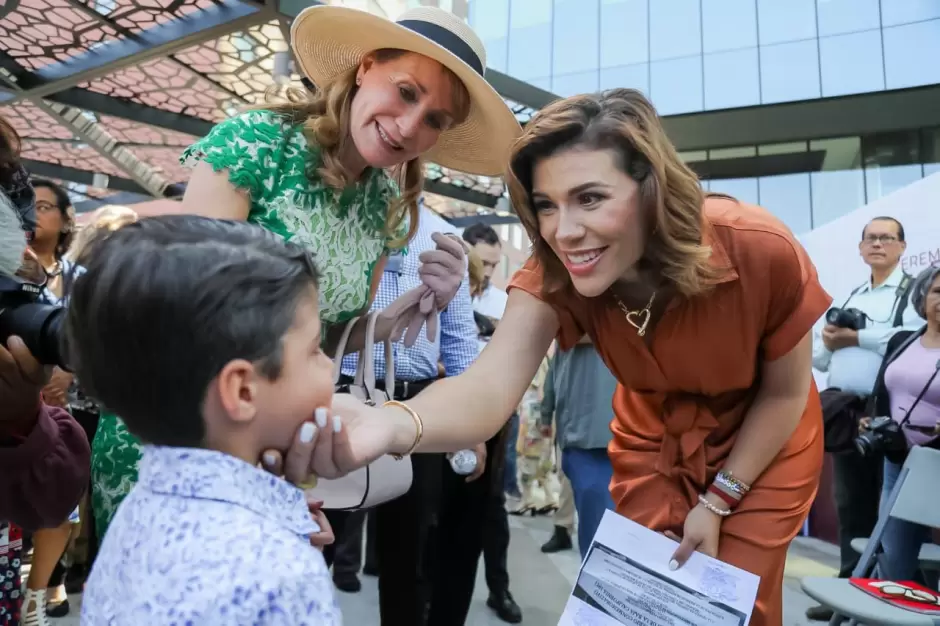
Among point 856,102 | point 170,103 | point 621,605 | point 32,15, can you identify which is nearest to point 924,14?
point 856,102

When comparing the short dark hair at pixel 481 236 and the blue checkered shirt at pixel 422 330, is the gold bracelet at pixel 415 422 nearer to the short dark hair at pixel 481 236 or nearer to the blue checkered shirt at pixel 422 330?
the blue checkered shirt at pixel 422 330

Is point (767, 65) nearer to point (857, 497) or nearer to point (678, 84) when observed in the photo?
point (678, 84)

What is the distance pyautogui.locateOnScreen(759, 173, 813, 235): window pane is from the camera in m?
10.2

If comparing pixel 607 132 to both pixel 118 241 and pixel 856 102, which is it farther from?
pixel 856 102

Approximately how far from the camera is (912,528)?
273cm

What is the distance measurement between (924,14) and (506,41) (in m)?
9.56

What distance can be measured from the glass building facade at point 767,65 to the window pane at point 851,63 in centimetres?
2

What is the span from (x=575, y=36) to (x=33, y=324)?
55.3 feet

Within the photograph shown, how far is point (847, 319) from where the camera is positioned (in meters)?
3.80

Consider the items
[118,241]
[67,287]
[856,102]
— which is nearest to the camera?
[118,241]

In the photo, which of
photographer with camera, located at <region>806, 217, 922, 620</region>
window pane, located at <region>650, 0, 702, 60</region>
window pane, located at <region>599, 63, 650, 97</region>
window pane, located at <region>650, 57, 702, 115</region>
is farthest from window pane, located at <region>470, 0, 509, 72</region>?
photographer with camera, located at <region>806, 217, 922, 620</region>

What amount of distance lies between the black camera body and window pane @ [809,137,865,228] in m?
10.1

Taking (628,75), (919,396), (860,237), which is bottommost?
(919,396)

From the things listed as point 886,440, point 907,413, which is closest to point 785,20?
point 907,413
